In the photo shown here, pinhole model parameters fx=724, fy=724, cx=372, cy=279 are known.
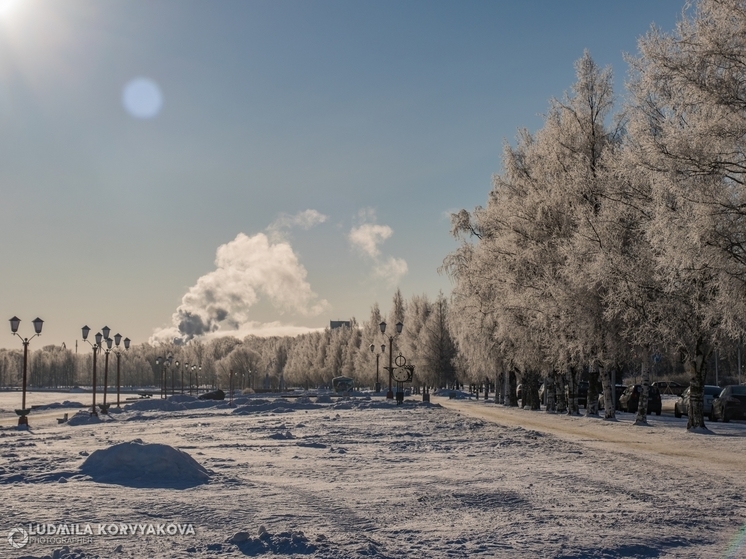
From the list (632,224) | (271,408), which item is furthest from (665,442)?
(271,408)

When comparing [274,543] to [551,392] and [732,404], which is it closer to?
[732,404]

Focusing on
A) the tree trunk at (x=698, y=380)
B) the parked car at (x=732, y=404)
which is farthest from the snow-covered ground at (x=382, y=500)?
the parked car at (x=732, y=404)

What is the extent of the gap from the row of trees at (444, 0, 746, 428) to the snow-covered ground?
4.17 metres

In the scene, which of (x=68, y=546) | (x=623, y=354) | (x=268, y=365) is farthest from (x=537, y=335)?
(x=268, y=365)

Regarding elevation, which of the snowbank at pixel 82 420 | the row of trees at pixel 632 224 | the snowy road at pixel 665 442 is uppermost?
the row of trees at pixel 632 224

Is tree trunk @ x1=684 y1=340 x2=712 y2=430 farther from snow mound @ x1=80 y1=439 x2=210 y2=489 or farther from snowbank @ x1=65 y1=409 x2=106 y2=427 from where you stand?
snowbank @ x1=65 y1=409 x2=106 y2=427

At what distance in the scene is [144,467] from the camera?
10.6 meters

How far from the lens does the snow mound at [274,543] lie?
6.50 meters

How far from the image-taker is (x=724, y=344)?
20219 mm

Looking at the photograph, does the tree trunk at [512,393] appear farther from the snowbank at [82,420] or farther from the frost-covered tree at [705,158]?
the frost-covered tree at [705,158]

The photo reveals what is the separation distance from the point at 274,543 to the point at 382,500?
257 cm

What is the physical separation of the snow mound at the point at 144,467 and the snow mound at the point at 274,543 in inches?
132

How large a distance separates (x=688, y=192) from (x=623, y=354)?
882 centimetres

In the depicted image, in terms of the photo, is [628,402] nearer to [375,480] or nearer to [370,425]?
[370,425]
